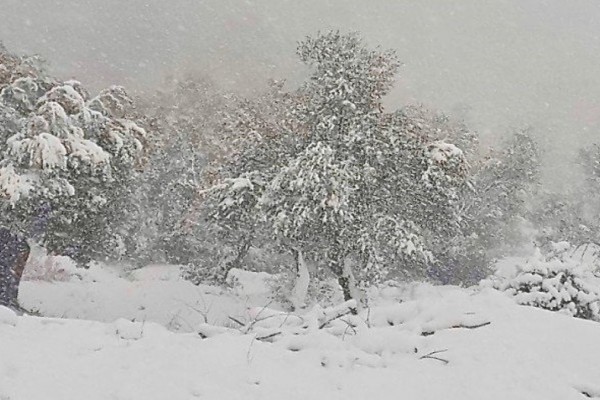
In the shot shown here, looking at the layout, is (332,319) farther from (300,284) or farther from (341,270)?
(300,284)

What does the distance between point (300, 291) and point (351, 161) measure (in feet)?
15.9

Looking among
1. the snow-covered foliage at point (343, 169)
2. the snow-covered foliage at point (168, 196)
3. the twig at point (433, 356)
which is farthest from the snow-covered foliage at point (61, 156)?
the snow-covered foliage at point (168, 196)

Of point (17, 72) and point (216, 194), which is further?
point (216, 194)

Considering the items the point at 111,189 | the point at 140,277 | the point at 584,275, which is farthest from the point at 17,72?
the point at 584,275

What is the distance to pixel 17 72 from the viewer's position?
1241 cm

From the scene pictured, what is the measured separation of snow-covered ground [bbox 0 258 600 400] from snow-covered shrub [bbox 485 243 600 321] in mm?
1953

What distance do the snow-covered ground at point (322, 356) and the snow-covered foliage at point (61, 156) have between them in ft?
21.5

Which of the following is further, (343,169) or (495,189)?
(495,189)

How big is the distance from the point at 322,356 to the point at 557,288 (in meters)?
4.82

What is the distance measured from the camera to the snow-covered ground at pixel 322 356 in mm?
3883

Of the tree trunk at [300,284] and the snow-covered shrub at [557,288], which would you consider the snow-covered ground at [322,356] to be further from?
the tree trunk at [300,284]

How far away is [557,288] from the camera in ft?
26.3

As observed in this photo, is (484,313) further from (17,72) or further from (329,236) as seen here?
(17,72)

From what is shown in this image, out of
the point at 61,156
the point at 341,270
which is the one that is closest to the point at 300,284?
the point at 341,270
